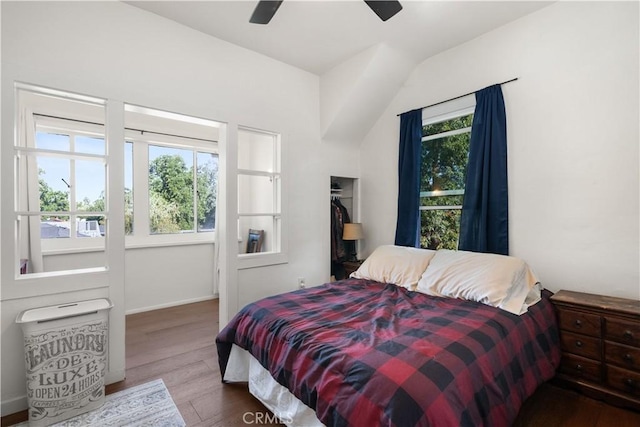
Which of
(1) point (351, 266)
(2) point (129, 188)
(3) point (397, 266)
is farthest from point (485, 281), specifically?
(2) point (129, 188)

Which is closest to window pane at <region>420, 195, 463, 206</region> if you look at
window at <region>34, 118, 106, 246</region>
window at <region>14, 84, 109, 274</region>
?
window at <region>14, 84, 109, 274</region>

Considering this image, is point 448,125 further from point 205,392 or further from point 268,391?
point 205,392

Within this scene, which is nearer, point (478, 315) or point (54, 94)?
point (478, 315)

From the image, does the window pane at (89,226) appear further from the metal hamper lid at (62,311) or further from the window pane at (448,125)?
the window pane at (448,125)

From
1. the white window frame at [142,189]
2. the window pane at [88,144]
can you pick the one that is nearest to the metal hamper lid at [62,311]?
the white window frame at [142,189]

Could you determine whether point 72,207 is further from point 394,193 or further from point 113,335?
point 394,193

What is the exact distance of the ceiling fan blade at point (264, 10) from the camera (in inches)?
76.2

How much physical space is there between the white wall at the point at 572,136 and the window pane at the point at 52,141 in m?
4.69

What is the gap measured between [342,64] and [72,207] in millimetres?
3623

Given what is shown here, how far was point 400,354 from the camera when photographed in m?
1.42

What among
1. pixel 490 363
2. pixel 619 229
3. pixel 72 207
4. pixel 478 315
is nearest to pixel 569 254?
pixel 619 229

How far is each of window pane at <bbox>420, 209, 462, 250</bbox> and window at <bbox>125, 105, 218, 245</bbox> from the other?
9.11 ft

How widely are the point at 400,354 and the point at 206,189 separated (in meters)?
4.13

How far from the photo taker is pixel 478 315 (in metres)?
1.93
